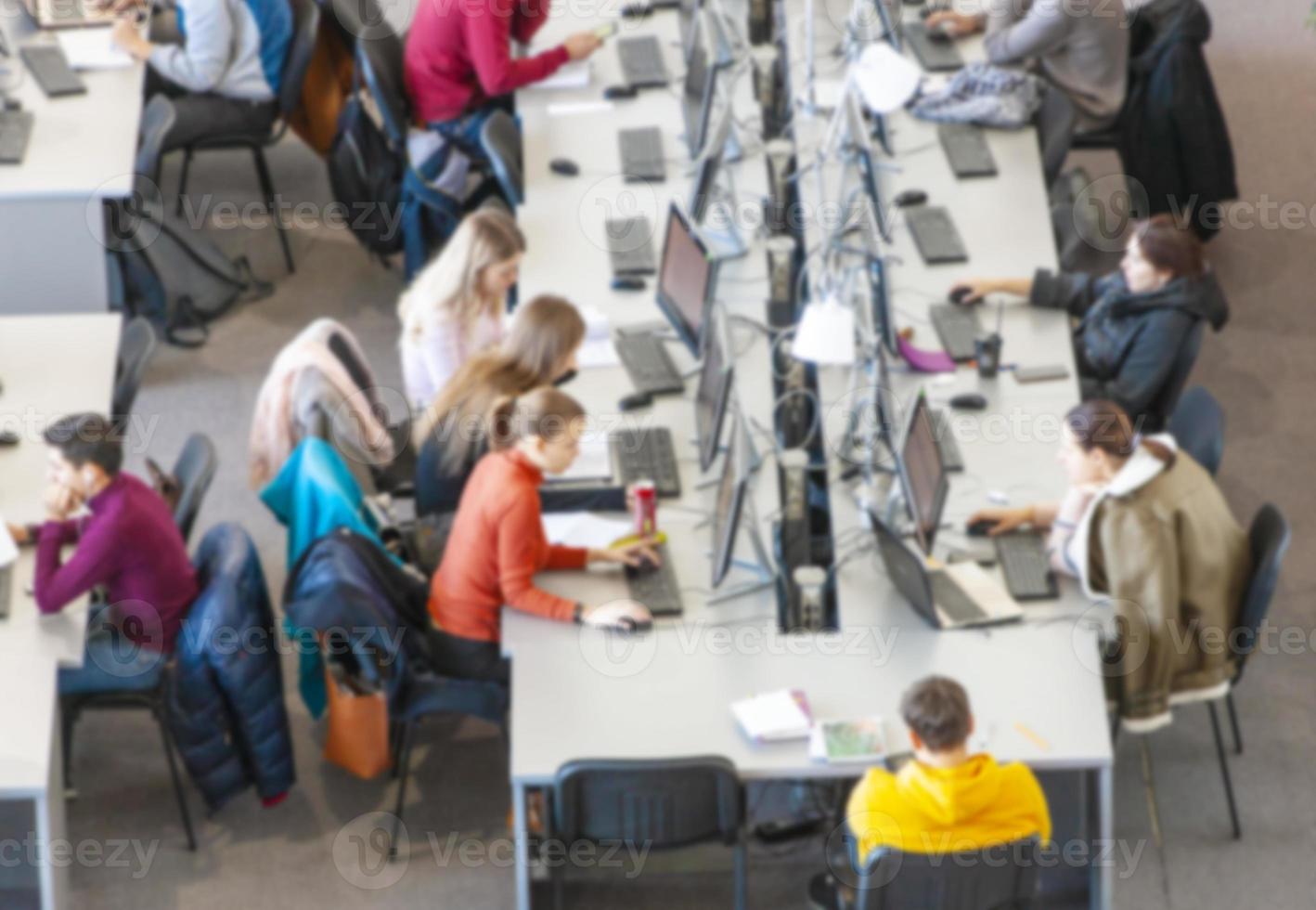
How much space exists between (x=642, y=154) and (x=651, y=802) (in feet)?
9.84

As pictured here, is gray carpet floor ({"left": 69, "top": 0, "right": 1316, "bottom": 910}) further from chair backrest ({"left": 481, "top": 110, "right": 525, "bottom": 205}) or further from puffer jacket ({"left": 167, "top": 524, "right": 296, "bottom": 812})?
chair backrest ({"left": 481, "top": 110, "right": 525, "bottom": 205})

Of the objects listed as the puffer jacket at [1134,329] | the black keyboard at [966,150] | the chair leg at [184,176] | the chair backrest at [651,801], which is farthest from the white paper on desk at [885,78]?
the chair leg at [184,176]

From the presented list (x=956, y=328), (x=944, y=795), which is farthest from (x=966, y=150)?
(x=944, y=795)

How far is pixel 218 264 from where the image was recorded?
7.19 m

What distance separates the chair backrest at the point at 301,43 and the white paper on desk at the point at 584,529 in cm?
258

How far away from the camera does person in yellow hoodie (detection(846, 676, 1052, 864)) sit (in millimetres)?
4043

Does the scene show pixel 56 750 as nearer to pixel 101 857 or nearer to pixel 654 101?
pixel 101 857

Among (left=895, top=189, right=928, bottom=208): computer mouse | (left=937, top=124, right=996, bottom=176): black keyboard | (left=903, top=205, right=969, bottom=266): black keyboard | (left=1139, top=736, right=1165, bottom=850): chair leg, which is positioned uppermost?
(left=937, top=124, right=996, bottom=176): black keyboard

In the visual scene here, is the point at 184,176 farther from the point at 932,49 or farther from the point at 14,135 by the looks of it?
the point at 932,49

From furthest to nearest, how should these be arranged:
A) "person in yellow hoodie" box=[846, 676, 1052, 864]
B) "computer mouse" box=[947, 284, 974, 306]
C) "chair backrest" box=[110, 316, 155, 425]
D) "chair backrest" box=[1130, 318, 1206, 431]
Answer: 1. "computer mouse" box=[947, 284, 974, 306]
2. "chair backrest" box=[1130, 318, 1206, 431]
3. "chair backrest" box=[110, 316, 155, 425]
4. "person in yellow hoodie" box=[846, 676, 1052, 864]

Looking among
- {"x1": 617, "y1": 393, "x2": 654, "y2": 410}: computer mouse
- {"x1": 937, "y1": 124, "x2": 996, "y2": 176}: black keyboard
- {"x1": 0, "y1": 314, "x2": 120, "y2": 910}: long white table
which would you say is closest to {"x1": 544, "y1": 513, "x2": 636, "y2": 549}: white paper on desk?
{"x1": 617, "y1": 393, "x2": 654, "y2": 410}: computer mouse

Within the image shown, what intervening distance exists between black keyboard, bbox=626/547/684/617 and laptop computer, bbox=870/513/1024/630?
54cm

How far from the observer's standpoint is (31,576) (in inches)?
197

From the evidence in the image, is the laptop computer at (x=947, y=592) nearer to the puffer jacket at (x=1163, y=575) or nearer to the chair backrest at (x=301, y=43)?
the puffer jacket at (x=1163, y=575)
